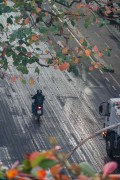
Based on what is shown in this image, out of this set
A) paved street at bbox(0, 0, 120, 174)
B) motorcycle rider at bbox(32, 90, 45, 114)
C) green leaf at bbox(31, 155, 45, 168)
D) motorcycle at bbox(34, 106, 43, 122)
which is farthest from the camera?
motorcycle at bbox(34, 106, 43, 122)

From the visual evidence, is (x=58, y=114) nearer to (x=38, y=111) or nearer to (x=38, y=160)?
(x=38, y=111)

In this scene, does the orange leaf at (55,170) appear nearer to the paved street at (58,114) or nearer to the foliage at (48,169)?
the foliage at (48,169)

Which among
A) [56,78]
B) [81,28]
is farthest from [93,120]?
[81,28]

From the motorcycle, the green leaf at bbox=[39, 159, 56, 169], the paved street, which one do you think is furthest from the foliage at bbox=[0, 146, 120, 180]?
the motorcycle

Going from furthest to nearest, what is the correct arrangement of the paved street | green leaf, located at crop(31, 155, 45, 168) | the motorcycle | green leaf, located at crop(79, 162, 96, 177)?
the motorcycle → the paved street → green leaf, located at crop(79, 162, 96, 177) → green leaf, located at crop(31, 155, 45, 168)

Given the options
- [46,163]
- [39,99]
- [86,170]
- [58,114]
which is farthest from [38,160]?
[58,114]

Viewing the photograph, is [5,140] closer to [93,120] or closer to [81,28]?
[93,120]

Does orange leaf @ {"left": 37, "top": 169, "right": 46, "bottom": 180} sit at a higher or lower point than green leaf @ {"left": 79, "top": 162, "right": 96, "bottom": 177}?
higher

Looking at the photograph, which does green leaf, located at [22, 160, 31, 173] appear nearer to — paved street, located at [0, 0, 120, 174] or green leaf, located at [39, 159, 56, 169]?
green leaf, located at [39, 159, 56, 169]

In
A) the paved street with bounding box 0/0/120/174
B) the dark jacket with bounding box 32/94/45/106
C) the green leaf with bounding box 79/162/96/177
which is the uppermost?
the green leaf with bounding box 79/162/96/177
